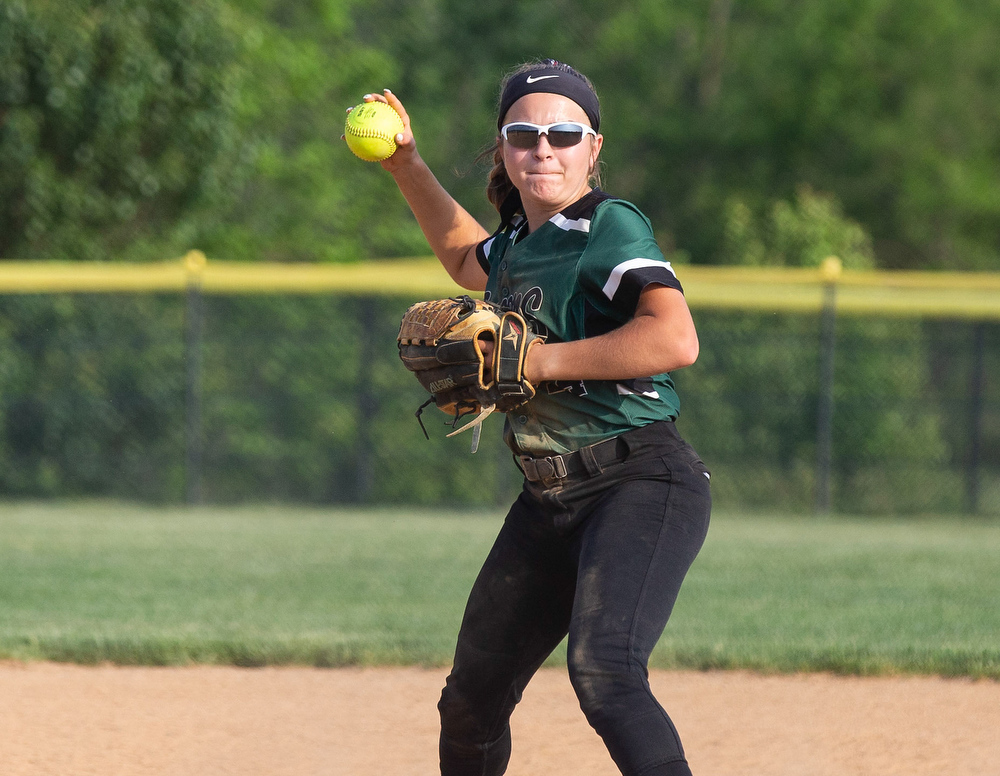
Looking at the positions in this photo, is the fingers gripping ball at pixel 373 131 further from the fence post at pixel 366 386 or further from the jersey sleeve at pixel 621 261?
the fence post at pixel 366 386

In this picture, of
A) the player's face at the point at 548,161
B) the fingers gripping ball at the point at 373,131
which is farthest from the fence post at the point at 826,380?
the player's face at the point at 548,161

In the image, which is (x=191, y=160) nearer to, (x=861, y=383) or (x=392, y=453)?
(x=392, y=453)

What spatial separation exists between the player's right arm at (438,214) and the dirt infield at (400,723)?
156cm

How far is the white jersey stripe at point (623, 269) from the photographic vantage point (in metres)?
2.57

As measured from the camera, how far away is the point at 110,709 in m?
4.43

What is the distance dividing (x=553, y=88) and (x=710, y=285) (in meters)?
8.14

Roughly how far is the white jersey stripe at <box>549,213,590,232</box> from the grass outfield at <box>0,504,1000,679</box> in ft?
9.38

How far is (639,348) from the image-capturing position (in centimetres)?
251

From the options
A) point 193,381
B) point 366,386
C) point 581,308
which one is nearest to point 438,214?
point 581,308

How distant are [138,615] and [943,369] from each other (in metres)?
7.64

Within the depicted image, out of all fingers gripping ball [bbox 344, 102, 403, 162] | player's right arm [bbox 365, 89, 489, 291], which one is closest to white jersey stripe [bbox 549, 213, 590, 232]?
player's right arm [bbox 365, 89, 489, 291]

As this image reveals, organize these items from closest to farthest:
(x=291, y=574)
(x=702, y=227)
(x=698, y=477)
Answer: (x=698, y=477), (x=291, y=574), (x=702, y=227)

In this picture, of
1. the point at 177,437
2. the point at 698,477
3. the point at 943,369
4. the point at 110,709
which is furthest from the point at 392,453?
the point at 698,477

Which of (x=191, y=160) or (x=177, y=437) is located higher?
(x=191, y=160)
